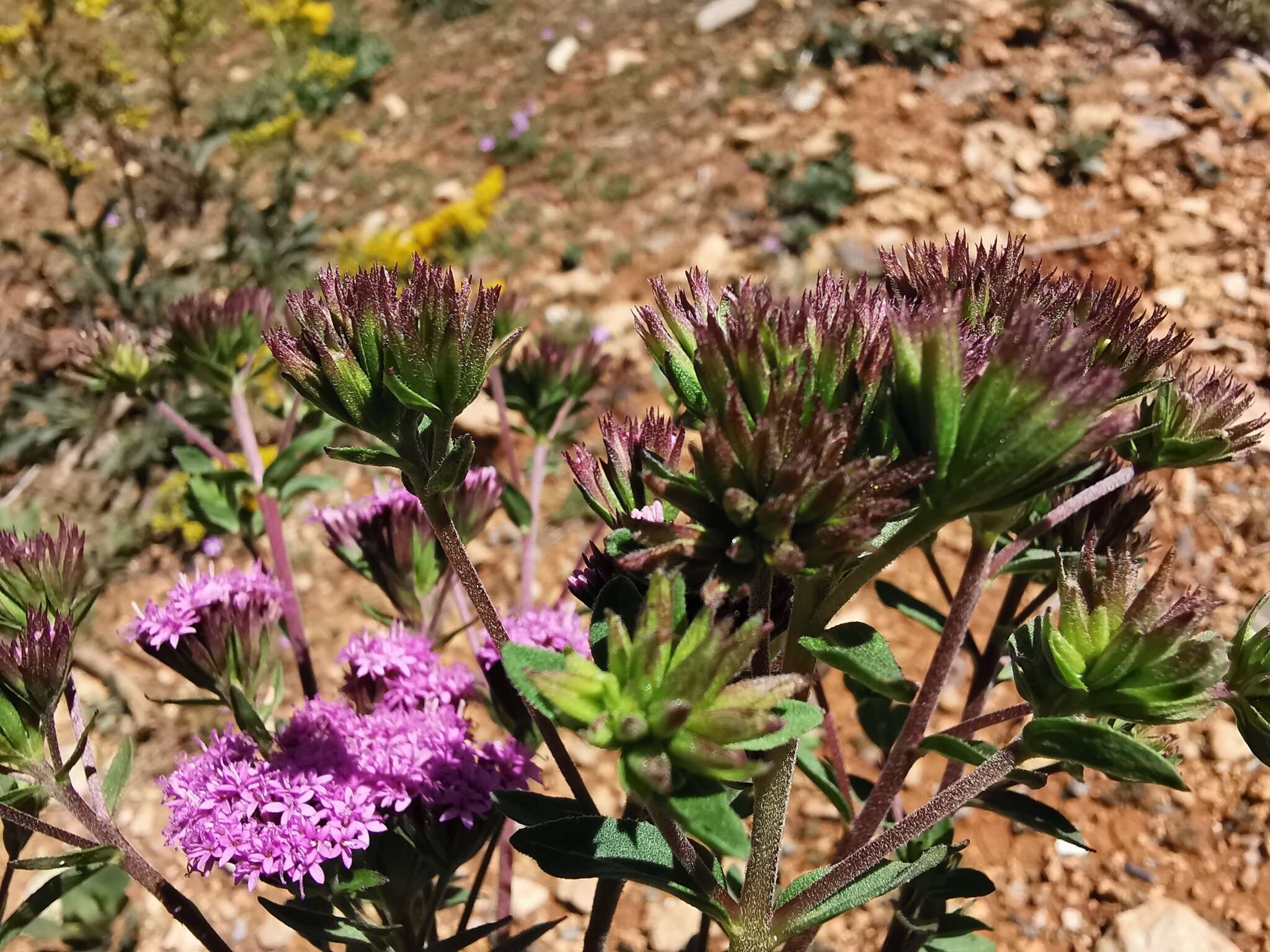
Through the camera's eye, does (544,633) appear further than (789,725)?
Yes

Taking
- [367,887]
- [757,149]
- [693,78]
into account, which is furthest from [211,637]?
[693,78]

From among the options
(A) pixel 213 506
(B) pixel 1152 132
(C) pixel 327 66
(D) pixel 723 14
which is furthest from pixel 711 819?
(D) pixel 723 14

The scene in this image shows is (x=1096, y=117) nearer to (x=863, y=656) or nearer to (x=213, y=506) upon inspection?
(x=213, y=506)

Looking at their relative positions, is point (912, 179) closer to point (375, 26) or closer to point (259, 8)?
point (259, 8)

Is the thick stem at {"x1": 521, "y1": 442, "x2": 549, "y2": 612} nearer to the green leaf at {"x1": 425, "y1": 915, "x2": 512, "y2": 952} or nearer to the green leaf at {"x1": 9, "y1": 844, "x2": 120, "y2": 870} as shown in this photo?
the green leaf at {"x1": 425, "y1": 915, "x2": 512, "y2": 952}

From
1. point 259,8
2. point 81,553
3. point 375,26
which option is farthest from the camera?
point 375,26

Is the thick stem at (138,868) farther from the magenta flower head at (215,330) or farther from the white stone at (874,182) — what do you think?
→ the white stone at (874,182)
